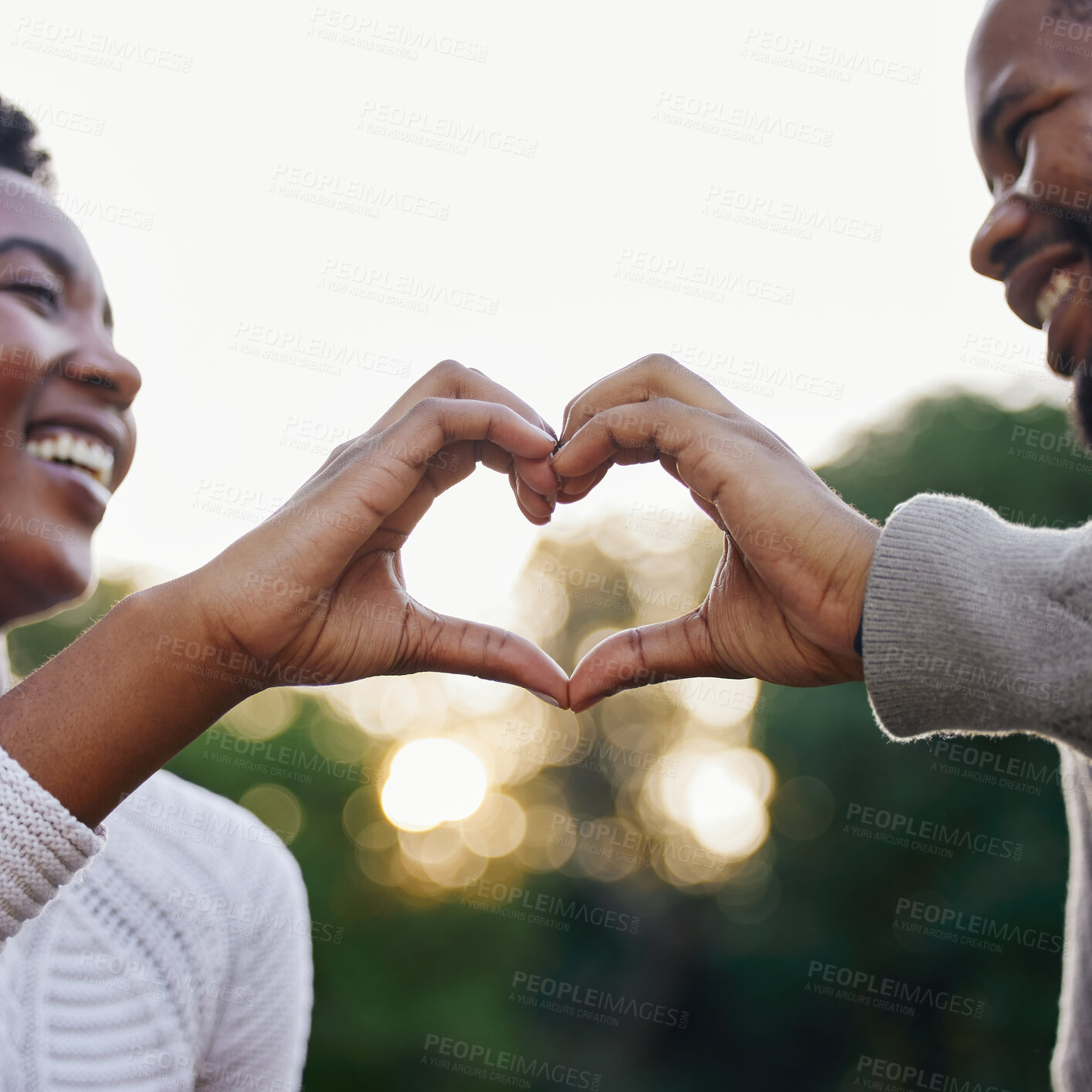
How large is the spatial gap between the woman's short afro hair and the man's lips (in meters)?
3.24

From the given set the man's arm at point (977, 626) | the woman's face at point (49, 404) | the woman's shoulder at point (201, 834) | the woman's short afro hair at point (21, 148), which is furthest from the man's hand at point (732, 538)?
the woman's short afro hair at point (21, 148)

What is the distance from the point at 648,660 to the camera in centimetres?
247

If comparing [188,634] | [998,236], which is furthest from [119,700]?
[998,236]

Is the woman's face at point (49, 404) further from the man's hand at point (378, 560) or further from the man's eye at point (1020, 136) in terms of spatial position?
the man's eye at point (1020, 136)

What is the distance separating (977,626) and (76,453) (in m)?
2.62

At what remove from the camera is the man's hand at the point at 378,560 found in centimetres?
207

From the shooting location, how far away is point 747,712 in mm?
20359

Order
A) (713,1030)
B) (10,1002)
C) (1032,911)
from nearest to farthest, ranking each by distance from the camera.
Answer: (10,1002), (1032,911), (713,1030)

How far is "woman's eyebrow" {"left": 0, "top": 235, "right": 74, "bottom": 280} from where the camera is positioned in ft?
9.20

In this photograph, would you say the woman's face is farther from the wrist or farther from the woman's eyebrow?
the wrist

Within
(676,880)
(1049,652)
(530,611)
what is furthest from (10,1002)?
(530,611)

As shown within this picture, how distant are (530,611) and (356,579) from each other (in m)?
25.7

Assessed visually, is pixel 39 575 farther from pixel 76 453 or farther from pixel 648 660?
pixel 648 660

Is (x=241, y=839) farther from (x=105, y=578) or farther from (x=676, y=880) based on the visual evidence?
(x=105, y=578)
